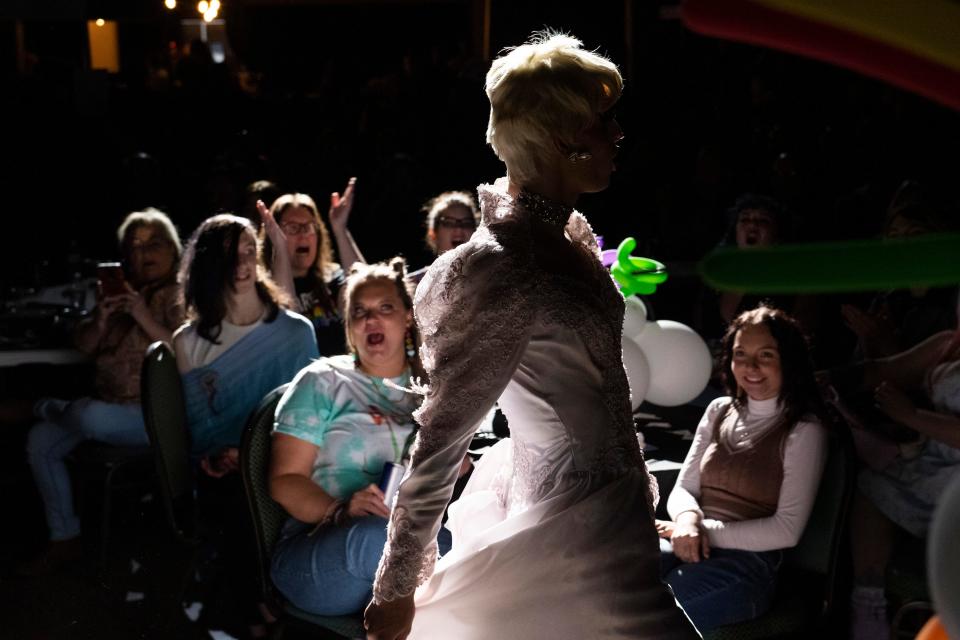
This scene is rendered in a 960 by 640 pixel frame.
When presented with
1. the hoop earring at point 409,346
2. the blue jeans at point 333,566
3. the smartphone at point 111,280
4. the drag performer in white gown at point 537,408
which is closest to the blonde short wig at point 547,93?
the drag performer in white gown at point 537,408

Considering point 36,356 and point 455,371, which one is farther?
point 36,356

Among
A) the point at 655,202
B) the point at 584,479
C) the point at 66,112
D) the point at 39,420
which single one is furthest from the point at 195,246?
the point at 66,112

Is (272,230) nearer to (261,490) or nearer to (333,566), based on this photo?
(261,490)

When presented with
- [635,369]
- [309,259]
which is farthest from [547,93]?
[309,259]

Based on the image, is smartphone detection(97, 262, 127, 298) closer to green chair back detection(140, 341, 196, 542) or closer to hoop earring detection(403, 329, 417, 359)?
green chair back detection(140, 341, 196, 542)

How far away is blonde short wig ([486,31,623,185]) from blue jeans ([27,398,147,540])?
2878 mm

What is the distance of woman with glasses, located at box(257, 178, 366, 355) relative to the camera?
12.7 feet

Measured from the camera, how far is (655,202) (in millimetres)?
7090

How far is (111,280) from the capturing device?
3754 mm

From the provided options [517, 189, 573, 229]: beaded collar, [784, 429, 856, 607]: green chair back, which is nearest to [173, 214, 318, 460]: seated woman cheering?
[784, 429, 856, 607]: green chair back

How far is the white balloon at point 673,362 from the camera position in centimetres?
327

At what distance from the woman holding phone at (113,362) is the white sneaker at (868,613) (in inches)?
90.4

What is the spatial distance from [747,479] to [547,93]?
133 centimetres

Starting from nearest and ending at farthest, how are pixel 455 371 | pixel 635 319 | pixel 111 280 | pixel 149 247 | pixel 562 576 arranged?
1. pixel 455 371
2. pixel 562 576
3. pixel 635 319
4. pixel 111 280
5. pixel 149 247
